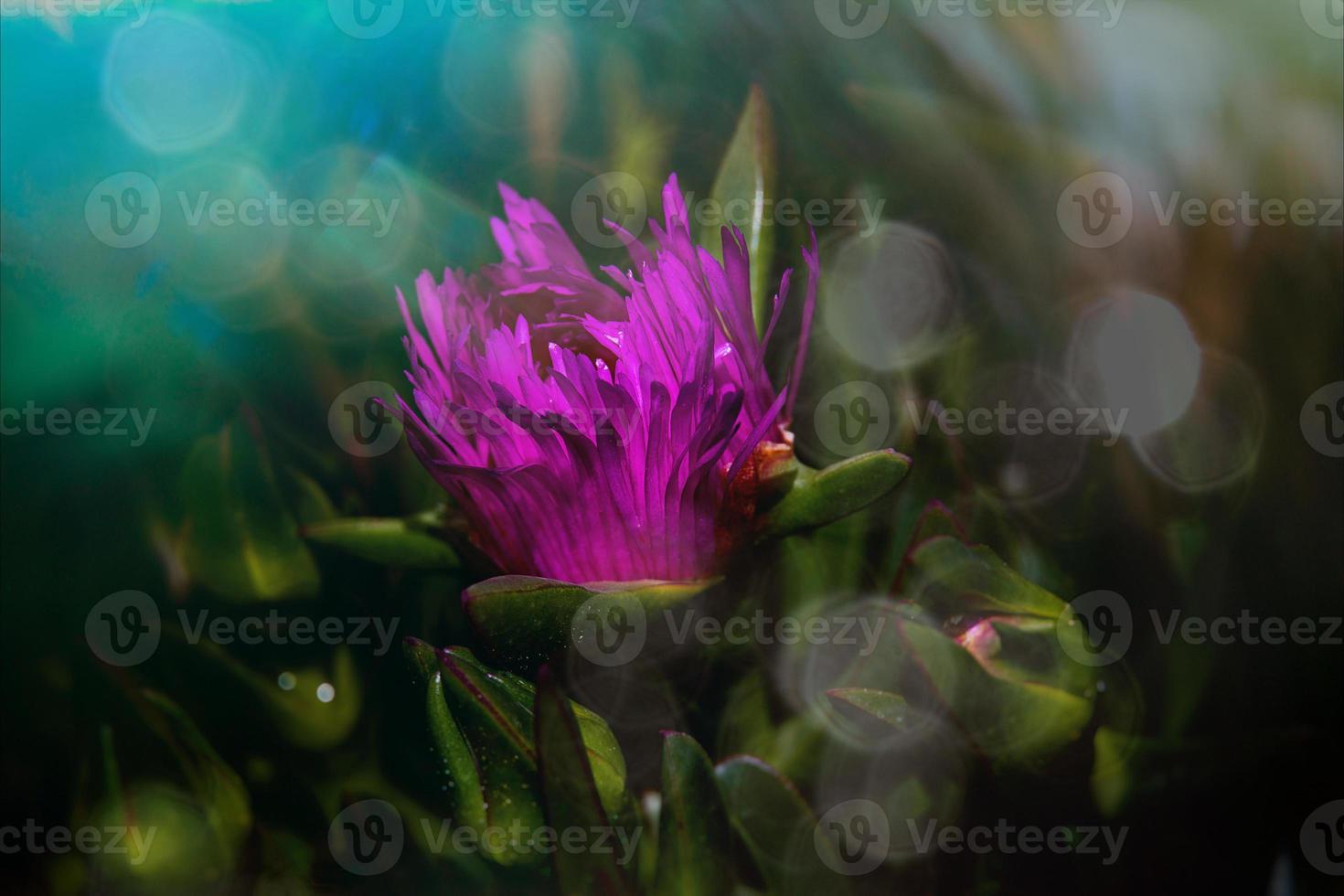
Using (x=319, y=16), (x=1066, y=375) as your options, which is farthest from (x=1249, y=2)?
(x=319, y=16)

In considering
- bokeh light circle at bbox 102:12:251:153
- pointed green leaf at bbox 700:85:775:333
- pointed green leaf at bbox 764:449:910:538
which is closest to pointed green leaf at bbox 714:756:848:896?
pointed green leaf at bbox 764:449:910:538

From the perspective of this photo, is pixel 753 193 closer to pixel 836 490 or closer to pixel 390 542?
pixel 836 490

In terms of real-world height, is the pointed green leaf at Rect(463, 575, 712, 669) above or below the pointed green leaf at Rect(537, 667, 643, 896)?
above

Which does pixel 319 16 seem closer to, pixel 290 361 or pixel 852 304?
pixel 290 361

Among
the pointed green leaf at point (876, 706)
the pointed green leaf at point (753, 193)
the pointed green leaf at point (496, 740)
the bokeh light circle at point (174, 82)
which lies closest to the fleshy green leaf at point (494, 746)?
the pointed green leaf at point (496, 740)

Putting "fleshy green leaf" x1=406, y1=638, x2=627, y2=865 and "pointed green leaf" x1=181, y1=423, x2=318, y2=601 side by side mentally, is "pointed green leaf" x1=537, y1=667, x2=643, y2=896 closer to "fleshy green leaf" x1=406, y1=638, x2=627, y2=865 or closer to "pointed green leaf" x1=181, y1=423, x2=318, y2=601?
→ "fleshy green leaf" x1=406, y1=638, x2=627, y2=865

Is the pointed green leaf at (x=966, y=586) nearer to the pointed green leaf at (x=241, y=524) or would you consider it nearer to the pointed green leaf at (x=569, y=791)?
the pointed green leaf at (x=569, y=791)
